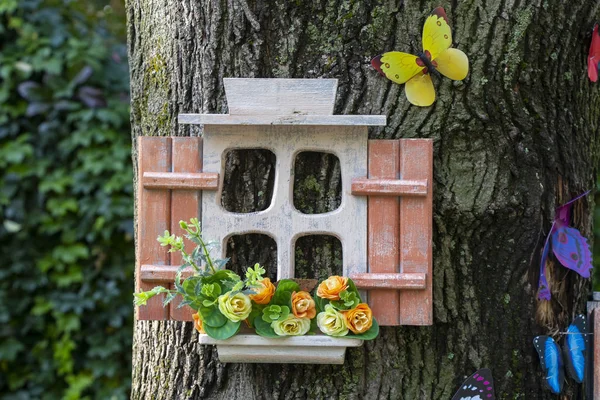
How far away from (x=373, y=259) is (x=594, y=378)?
0.66 m

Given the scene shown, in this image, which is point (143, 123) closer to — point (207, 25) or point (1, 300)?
point (207, 25)

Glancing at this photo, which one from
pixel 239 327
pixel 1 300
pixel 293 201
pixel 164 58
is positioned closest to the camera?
pixel 239 327

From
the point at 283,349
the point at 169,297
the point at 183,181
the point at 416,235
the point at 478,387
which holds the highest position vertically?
the point at 183,181

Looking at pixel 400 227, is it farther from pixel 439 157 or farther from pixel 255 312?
pixel 255 312

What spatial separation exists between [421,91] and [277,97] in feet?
1.00

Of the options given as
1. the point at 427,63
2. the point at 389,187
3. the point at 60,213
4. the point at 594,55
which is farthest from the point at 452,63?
the point at 60,213

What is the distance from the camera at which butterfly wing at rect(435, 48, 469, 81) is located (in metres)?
1.56

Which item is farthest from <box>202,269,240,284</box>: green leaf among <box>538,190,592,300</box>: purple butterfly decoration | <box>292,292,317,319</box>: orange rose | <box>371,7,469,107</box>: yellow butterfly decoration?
<box>538,190,592,300</box>: purple butterfly decoration

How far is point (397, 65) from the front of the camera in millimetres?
1560

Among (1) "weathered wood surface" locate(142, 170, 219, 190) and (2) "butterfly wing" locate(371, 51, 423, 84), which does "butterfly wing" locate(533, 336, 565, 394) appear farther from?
(1) "weathered wood surface" locate(142, 170, 219, 190)

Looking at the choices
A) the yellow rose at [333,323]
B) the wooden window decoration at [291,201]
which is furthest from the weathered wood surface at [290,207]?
the yellow rose at [333,323]

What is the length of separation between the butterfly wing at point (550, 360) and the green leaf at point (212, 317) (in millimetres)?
697

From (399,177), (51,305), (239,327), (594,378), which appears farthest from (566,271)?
(51,305)

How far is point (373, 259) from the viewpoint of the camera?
5.04ft
